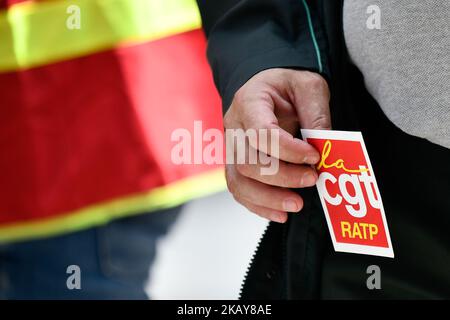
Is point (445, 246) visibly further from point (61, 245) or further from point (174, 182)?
point (61, 245)

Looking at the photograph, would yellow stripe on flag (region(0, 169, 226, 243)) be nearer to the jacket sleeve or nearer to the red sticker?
the jacket sleeve

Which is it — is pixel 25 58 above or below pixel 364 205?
above

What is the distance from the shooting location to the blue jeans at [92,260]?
173 cm

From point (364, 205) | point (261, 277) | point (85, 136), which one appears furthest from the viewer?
point (85, 136)

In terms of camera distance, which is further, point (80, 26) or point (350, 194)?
point (80, 26)

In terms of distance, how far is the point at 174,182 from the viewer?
1776 mm

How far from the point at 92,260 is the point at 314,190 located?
1.01m

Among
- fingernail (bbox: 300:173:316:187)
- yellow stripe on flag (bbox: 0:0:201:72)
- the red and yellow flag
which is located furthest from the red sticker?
yellow stripe on flag (bbox: 0:0:201:72)

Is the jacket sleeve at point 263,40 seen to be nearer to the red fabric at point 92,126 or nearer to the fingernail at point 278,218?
the fingernail at point 278,218

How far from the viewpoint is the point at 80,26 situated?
1752 mm

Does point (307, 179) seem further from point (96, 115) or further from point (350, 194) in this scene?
point (96, 115)

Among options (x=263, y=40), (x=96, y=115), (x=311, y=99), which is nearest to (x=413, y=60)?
(x=311, y=99)
